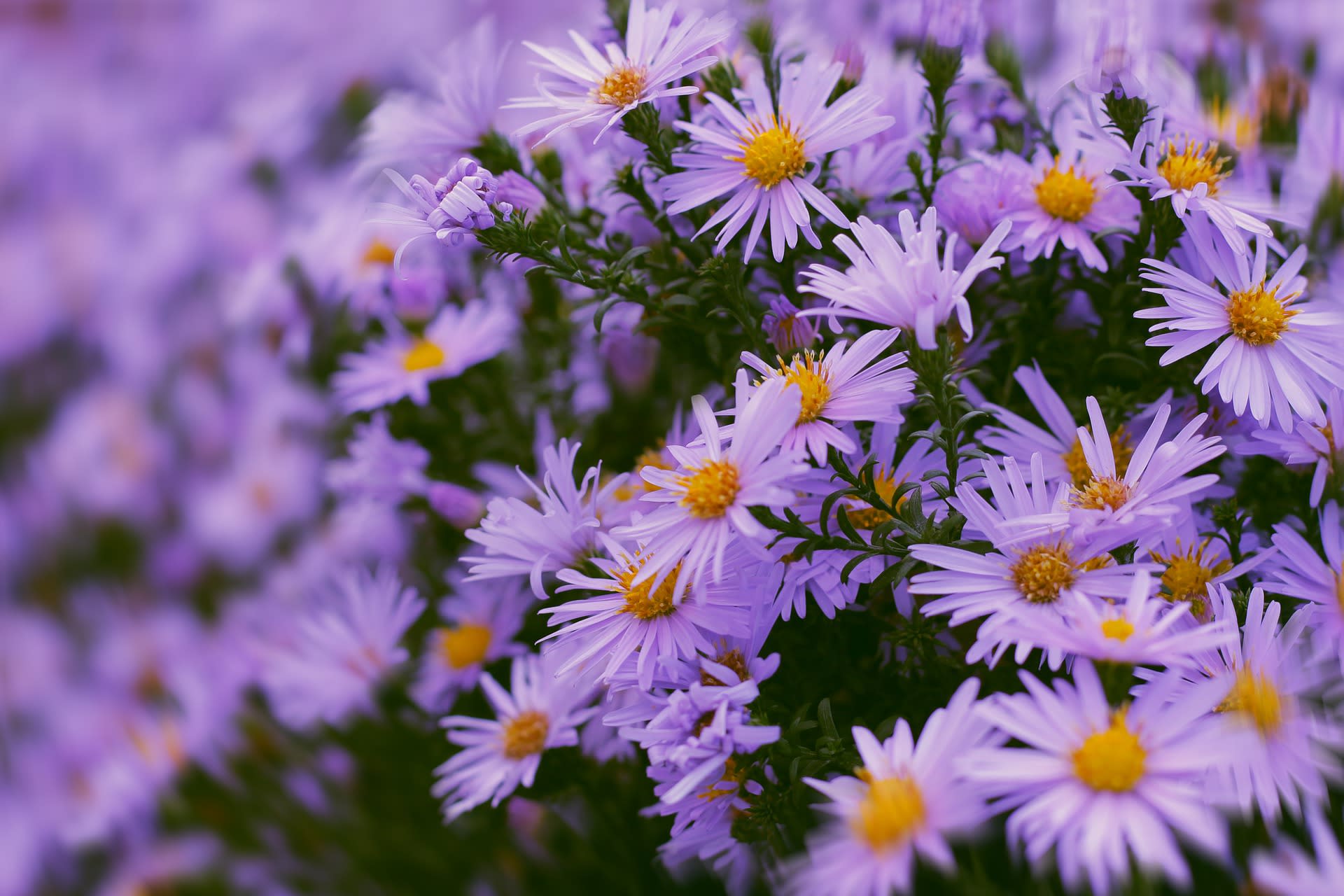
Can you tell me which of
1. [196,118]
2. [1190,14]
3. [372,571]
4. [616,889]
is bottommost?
[616,889]

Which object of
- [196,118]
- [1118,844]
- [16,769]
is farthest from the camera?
[196,118]

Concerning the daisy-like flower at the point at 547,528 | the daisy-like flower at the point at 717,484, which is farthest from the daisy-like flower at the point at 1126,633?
the daisy-like flower at the point at 547,528

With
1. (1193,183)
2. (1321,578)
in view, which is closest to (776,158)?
(1193,183)

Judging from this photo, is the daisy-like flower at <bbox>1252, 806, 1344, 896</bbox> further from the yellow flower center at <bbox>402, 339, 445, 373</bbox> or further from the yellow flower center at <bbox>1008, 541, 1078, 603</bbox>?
the yellow flower center at <bbox>402, 339, 445, 373</bbox>

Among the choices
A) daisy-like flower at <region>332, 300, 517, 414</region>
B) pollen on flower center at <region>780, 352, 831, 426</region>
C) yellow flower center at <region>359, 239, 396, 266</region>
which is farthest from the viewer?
yellow flower center at <region>359, 239, 396, 266</region>

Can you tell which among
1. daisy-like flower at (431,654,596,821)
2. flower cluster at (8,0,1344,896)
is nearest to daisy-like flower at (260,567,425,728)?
flower cluster at (8,0,1344,896)

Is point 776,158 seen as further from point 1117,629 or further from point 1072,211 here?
point 1117,629

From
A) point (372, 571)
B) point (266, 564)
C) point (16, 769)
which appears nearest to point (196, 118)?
point (266, 564)

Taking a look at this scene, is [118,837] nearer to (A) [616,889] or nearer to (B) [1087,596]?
(A) [616,889]
